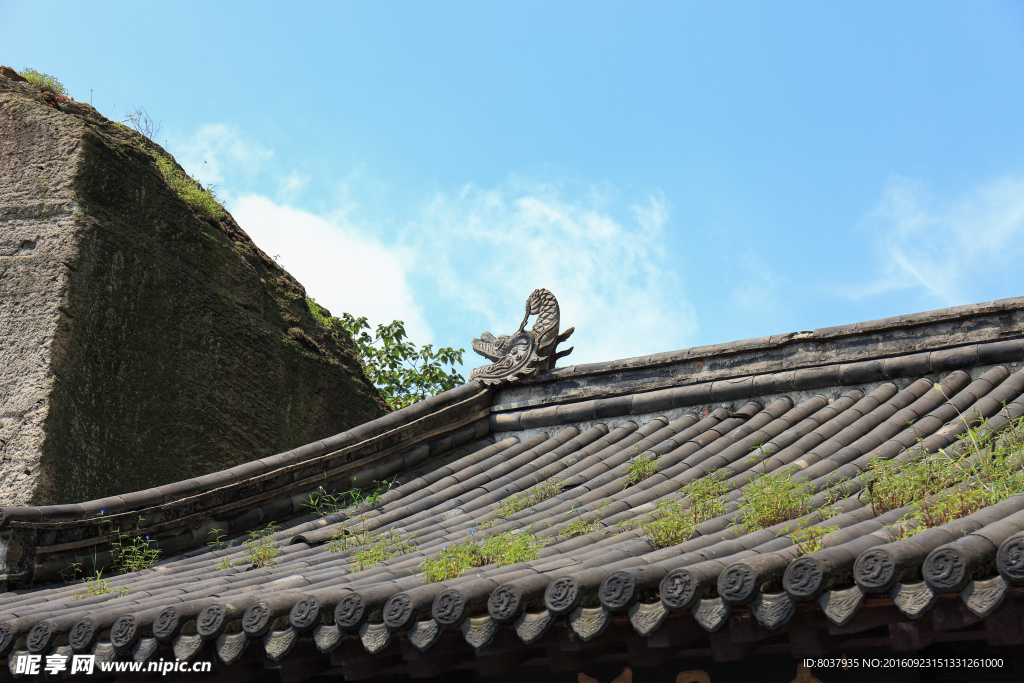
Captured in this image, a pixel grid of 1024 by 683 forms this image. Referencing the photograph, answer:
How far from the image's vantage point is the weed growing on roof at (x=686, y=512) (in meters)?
4.14

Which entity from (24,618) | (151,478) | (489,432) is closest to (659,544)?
(24,618)

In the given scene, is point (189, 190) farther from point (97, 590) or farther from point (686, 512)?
point (686, 512)

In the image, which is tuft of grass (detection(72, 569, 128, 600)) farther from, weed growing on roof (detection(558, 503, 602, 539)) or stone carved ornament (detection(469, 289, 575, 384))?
stone carved ornament (detection(469, 289, 575, 384))

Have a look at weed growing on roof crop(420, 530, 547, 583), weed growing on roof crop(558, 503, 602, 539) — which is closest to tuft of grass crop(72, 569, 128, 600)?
weed growing on roof crop(420, 530, 547, 583)

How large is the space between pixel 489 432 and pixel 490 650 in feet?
14.5

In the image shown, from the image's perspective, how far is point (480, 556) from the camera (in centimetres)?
431

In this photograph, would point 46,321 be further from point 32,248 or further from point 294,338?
point 294,338

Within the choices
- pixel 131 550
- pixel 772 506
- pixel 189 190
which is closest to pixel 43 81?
pixel 189 190

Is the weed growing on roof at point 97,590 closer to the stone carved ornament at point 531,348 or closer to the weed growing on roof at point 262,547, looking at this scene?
the weed growing on roof at point 262,547

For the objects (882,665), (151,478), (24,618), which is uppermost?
(151,478)

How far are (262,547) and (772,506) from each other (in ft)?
10.4

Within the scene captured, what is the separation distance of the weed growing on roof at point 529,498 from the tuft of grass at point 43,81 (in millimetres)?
6536

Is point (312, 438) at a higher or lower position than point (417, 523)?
higher

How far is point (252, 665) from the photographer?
13.2ft
